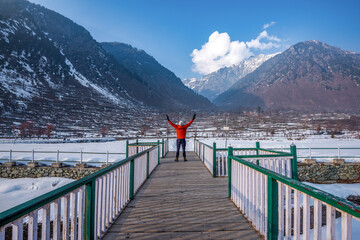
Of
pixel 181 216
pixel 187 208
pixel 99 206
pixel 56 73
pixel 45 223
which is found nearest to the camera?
pixel 45 223

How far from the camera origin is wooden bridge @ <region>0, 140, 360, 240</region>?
1.76m

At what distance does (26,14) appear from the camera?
14912cm

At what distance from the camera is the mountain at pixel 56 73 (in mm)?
92438

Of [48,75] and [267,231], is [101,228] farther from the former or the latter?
[48,75]

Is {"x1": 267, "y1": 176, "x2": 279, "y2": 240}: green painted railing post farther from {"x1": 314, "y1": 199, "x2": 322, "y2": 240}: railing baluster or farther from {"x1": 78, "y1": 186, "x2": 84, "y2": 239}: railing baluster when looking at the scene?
{"x1": 78, "y1": 186, "x2": 84, "y2": 239}: railing baluster

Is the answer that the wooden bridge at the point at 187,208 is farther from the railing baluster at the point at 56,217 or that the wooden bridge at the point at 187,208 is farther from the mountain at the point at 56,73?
the mountain at the point at 56,73

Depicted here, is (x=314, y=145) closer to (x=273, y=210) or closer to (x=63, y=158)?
(x=273, y=210)

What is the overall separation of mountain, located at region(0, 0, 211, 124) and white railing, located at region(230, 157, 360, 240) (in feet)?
305

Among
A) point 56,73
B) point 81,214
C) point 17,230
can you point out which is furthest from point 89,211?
point 56,73

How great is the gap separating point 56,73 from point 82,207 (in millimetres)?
150992

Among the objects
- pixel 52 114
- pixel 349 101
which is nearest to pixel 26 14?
pixel 52 114

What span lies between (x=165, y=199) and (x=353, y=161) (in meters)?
19.6

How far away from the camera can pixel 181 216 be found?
3842 millimetres

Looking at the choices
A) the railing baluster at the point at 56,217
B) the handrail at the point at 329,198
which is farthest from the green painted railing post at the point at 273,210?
the railing baluster at the point at 56,217
